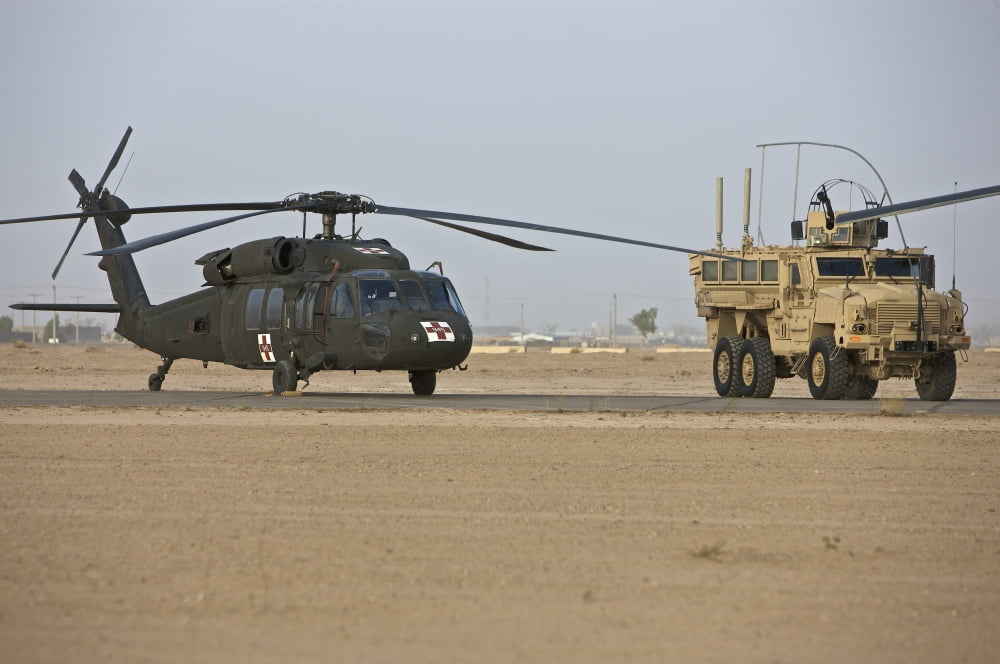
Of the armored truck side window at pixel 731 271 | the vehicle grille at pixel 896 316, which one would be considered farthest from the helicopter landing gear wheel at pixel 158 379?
the vehicle grille at pixel 896 316

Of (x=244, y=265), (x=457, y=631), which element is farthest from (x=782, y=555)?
(x=244, y=265)

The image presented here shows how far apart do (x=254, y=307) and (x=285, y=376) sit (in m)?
1.51

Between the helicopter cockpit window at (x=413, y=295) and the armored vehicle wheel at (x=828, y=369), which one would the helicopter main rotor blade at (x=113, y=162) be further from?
the armored vehicle wheel at (x=828, y=369)

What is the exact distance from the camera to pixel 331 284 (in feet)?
66.7

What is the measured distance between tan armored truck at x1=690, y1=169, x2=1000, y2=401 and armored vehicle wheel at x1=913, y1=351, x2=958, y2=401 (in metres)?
0.02

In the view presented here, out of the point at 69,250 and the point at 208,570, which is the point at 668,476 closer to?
the point at 208,570

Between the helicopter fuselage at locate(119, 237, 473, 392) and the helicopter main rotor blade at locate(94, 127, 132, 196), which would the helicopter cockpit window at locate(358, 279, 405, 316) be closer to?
the helicopter fuselage at locate(119, 237, 473, 392)

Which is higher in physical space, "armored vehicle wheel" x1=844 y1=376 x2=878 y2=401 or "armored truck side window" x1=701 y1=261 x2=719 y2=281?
"armored truck side window" x1=701 y1=261 x2=719 y2=281

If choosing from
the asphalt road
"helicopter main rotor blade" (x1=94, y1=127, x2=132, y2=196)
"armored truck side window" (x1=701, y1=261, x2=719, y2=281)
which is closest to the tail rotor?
"helicopter main rotor blade" (x1=94, y1=127, x2=132, y2=196)

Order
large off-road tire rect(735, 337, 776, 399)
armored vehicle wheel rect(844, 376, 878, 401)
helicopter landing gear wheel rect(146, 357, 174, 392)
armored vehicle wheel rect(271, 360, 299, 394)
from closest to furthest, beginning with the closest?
armored vehicle wheel rect(271, 360, 299, 394) → armored vehicle wheel rect(844, 376, 878, 401) → large off-road tire rect(735, 337, 776, 399) → helicopter landing gear wheel rect(146, 357, 174, 392)

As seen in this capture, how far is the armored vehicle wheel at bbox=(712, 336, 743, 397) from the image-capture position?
23.5 m

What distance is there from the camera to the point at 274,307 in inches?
834

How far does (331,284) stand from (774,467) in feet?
36.2

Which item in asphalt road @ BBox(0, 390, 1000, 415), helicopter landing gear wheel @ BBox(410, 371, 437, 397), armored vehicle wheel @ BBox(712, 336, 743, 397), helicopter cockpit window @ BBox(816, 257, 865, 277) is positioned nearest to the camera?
asphalt road @ BBox(0, 390, 1000, 415)
